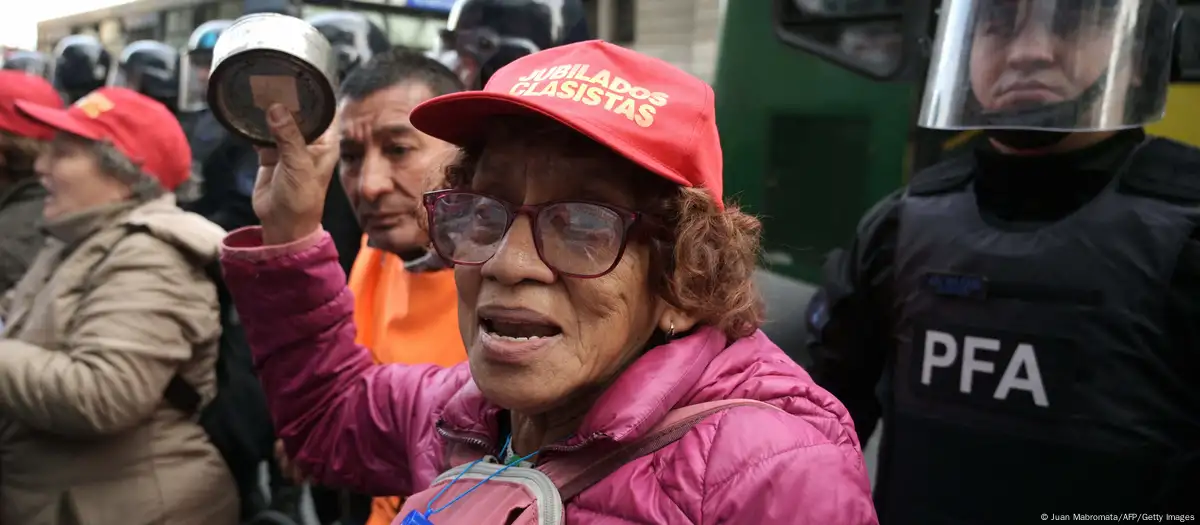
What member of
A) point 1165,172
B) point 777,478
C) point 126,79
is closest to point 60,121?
point 777,478

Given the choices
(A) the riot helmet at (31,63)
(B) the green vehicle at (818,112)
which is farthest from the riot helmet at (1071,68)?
(A) the riot helmet at (31,63)

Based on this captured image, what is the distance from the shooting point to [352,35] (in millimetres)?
5168

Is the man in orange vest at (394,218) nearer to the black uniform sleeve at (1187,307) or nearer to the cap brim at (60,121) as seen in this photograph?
the cap brim at (60,121)

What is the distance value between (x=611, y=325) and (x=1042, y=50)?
143cm

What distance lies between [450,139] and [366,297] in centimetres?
117

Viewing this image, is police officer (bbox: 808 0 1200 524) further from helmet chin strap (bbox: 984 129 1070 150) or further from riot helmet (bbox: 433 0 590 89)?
riot helmet (bbox: 433 0 590 89)

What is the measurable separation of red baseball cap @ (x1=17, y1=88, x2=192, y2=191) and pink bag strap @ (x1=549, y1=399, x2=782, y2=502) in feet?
7.37

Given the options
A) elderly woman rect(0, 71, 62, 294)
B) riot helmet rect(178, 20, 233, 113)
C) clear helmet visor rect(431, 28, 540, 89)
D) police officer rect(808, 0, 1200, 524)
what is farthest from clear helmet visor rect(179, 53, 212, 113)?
police officer rect(808, 0, 1200, 524)

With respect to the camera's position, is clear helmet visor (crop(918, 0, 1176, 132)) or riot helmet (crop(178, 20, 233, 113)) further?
riot helmet (crop(178, 20, 233, 113))

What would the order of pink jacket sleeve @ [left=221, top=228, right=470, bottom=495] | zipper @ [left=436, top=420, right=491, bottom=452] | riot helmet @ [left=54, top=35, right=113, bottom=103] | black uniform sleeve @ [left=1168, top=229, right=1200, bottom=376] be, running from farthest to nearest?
1. riot helmet @ [left=54, top=35, right=113, bottom=103]
2. black uniform sleeve @ [left=1168, top=229, right=1200, bottom=376]
3. pink jacket sleeve @ [left=221, top=228, right=470, bottom=495]
4. zipper @ [left=436, top=420, right=491, bottom=452]

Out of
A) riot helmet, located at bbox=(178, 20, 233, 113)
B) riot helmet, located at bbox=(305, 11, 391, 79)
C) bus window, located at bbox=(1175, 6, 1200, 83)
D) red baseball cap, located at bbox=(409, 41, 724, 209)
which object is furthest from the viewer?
riot helmet, located at bbox=(178, 20, 233, 113)

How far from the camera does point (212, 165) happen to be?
4.26m

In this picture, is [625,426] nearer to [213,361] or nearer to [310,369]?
[310,369]

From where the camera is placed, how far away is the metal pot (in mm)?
1579
